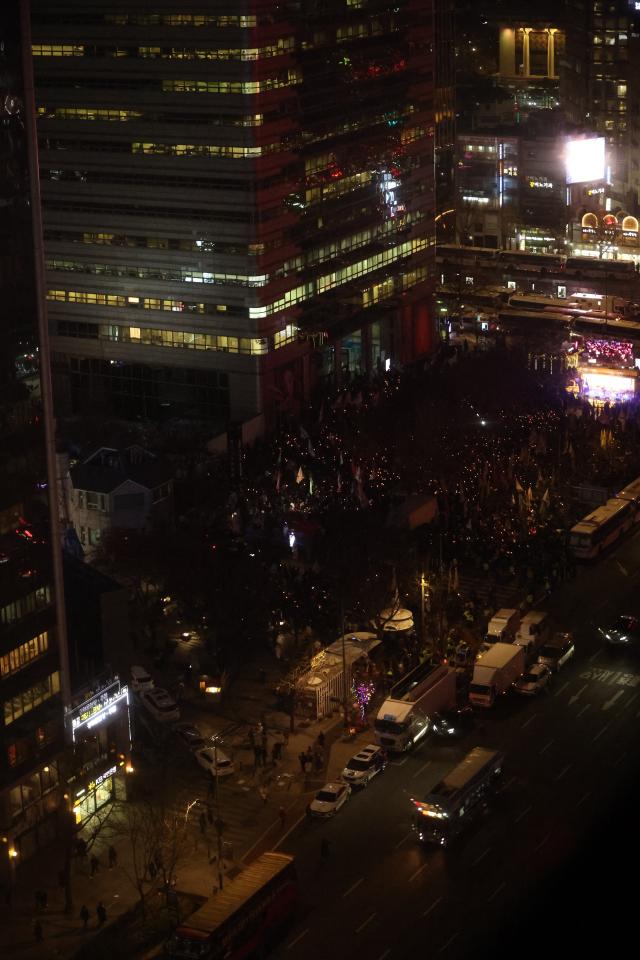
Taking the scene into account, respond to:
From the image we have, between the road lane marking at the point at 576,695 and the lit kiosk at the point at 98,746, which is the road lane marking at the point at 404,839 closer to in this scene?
the lit kiosk at the point at 98,746

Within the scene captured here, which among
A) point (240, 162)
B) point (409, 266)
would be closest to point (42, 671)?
point (240, 162)

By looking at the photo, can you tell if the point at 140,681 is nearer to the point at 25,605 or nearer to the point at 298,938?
the point at 25,605

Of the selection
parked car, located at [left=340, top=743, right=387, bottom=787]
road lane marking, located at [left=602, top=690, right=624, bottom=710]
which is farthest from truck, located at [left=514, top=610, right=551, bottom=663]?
parked car, located at [left=340, top=743, right=387, bottom=787]

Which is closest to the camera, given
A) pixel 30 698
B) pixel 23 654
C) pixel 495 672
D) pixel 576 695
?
pixel 23 654

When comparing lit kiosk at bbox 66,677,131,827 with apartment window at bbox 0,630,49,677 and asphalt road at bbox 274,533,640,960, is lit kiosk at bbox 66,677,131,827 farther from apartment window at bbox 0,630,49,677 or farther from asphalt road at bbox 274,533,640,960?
asphalt road at bbox 274,533,640,960

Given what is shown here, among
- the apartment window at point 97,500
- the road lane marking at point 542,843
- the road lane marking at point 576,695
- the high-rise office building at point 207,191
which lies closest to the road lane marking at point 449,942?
the road lane marking at point 542,843

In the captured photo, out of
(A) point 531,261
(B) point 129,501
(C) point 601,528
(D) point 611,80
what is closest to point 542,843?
(C) point 601,528
